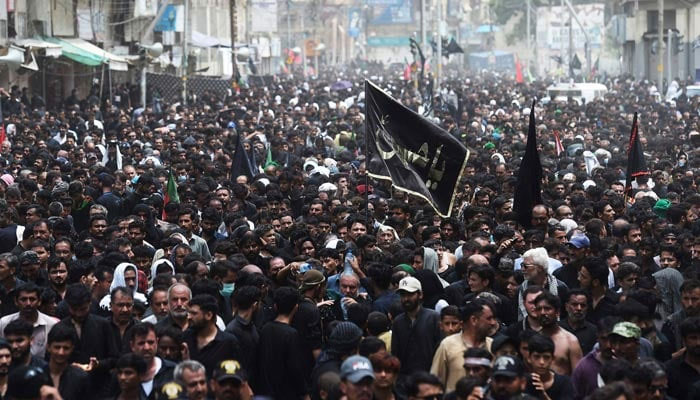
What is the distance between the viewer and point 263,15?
7475cm

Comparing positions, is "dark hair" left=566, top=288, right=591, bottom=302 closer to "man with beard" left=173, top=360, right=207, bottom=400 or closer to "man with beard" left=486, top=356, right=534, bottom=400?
"man with beard" left=486, top=356, right=534, bottom=400

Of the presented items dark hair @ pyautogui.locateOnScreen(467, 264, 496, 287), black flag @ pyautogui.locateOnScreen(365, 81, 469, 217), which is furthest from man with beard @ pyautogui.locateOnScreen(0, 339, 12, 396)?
black flag @ pyautogui.locateOnScreen(365, 81, 469, 217)

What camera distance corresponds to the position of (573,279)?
411 inches

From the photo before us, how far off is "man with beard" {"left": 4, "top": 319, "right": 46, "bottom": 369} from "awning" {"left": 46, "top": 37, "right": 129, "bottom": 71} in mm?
26844

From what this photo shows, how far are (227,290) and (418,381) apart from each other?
10.5 ft

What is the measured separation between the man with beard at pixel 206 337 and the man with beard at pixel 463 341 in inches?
41.8

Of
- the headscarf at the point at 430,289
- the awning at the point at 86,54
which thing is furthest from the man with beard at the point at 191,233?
→ the awning at the point at 86,54

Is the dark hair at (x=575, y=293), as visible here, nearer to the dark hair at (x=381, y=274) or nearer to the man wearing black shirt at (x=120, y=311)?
the dark hair at (x=381, y=274)

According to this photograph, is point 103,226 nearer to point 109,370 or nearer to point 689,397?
point 109,370

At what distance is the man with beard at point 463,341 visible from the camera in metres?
7.95

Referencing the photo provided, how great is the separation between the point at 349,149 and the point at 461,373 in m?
14.7

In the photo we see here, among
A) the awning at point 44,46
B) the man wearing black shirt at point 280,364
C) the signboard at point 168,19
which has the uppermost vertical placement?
the signboard at point 168,19

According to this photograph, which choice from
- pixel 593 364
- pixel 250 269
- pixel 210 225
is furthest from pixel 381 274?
pixel 210 225

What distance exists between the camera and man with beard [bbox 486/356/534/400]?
273 inches
